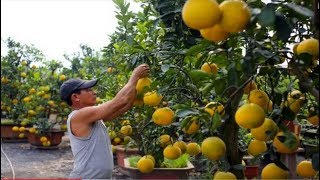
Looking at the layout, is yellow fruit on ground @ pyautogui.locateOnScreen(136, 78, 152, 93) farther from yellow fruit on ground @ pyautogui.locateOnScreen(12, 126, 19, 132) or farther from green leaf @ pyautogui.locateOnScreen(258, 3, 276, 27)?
yellow fruit on ground @ pyautogui.locateOnScreen(12, 126, 19, 132)

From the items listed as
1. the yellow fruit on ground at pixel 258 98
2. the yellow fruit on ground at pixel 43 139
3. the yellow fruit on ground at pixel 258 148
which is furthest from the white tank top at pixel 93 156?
the yellow fruit on ground at pixel 43 139

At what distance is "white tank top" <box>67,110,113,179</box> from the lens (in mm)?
2225

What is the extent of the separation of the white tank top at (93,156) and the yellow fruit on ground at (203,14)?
4.66 feet

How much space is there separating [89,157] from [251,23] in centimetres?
147

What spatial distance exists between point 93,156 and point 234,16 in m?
1.49

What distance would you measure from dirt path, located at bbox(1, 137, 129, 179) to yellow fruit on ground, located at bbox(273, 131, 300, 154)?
421cm

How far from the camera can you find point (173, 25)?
159cm

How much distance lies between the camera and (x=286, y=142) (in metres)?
1.01

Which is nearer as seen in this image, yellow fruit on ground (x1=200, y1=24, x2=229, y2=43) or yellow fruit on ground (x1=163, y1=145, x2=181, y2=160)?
yellow fruit on ground (x1=200, y1=24, x2=229, y2=43)

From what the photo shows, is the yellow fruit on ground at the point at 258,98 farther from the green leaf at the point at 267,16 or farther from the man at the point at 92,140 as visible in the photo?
the man at the point at 92,140

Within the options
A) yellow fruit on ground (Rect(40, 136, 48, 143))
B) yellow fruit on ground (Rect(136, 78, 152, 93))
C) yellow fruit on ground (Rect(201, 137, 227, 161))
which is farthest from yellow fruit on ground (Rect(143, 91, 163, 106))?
yellow fruit on ground (Rect(40, 136, 48, 143))

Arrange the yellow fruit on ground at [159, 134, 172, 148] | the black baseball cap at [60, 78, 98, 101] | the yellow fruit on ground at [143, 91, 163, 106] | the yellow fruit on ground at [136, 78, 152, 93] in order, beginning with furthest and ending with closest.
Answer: the black baseball cap at [60, 78, 98, 101]
the yellow fruit on ground at [159, 134, 172, 148]
the yellow fruit on ground at [136, 78, 152, 93]
the yellow fruit on ground at [143, 91, 163, 106]

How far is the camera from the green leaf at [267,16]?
0.90m

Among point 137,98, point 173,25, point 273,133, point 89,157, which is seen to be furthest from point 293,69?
point 89,157
